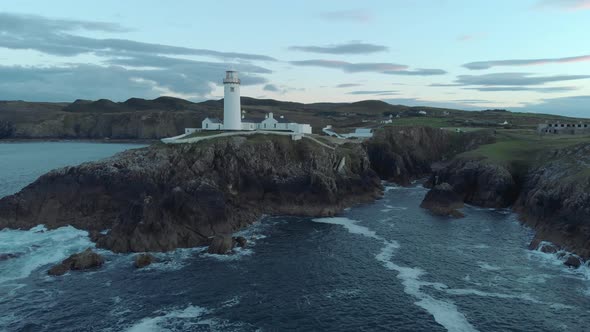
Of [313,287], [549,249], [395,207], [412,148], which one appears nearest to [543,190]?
[549,249]

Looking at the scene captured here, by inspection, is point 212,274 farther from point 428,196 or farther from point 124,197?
point 428,196

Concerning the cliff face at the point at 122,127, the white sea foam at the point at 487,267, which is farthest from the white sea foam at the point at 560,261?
the cliff face at the point at 122,127

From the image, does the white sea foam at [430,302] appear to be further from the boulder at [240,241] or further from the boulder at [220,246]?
the boulder at [220,246]

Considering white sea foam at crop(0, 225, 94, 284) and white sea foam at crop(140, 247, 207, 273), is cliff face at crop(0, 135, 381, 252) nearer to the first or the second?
white sea foam at crop(140, 247, 207, 273)

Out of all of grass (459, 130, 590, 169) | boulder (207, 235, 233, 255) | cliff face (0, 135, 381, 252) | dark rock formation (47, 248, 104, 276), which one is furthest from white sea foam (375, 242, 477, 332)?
grass (459, 130, 590, 169)

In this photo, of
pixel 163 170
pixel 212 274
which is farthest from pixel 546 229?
pixel 163 170

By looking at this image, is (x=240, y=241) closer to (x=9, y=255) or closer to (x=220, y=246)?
(x=220, y=246)
